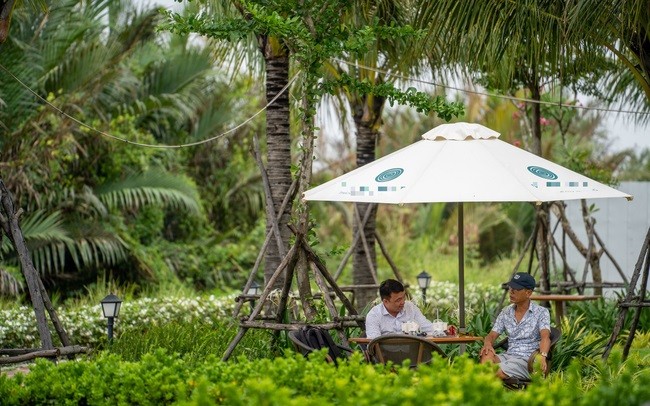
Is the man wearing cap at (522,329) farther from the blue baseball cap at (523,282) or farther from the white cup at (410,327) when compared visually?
the white cup at (410,327)

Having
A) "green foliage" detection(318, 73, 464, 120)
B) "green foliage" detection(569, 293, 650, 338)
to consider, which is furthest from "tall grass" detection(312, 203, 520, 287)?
"green foliage" detection(318, 73, 464, 120)

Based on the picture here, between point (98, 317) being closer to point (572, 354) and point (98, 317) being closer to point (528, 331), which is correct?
point (572, 354)

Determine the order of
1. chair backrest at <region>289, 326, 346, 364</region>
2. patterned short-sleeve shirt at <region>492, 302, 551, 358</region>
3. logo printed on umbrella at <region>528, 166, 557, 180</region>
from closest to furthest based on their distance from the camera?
1. chair backrest at <region>289, 326, 346, 364</region>
2. patterned short-sleeve shirt at <region>492, 302, 551, 358</region>
3. logo printed on umbrella at <region>528, 166, 557, 180</region>

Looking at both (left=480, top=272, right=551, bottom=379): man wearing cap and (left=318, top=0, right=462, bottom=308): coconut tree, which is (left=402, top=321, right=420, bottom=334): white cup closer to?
(left=480, top=272, right=551, bottom=379): man wearing cap

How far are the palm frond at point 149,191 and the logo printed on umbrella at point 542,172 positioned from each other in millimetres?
10948

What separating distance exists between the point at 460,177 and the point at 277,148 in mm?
3752

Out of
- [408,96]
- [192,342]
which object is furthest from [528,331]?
[192,342]

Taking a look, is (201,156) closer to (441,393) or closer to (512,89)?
(512,89)

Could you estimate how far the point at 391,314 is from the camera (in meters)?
10.0

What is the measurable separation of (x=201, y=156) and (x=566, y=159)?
902 cm

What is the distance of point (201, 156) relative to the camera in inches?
985

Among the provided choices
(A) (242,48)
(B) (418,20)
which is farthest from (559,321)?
(A) (242,48)

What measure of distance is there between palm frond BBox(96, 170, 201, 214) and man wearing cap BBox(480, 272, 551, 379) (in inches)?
435

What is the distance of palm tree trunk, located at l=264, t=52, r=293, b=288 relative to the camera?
12805mm
